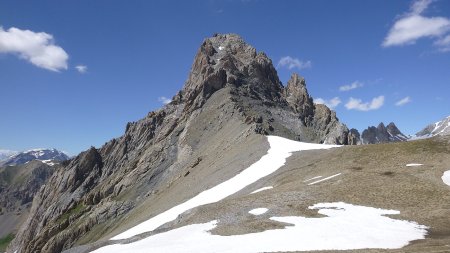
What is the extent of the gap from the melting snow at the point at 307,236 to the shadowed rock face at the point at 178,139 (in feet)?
196

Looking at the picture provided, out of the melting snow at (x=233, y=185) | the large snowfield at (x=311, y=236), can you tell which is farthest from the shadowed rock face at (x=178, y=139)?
the large snowfield at (x=311, y=236)

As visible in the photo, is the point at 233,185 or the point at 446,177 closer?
the point at 446,177

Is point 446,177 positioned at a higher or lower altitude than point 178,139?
lower

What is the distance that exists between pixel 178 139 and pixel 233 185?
275 feet

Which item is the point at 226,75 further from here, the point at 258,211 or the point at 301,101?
the point at 258,211

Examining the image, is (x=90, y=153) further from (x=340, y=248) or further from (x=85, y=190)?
(x=340, y=248)

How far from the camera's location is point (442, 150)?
50.9 metres

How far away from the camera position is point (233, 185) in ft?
195

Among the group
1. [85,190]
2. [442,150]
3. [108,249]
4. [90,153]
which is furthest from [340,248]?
[90,153]

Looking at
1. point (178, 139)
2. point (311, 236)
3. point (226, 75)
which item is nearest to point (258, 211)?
point (311, 236)

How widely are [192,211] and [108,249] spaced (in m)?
10.0

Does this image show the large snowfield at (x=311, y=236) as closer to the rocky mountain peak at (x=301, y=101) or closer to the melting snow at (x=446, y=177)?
the melting snow at (x=446, y=177)

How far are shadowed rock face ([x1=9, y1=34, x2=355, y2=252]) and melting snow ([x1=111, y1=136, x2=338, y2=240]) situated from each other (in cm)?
2304

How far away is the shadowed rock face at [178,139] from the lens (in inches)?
4665
